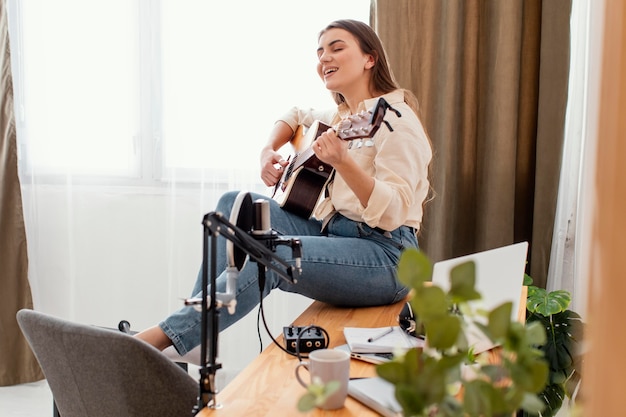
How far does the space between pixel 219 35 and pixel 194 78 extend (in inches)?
7.6

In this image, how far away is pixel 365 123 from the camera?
1573mm

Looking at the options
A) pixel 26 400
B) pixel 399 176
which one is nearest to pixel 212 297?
pixel 399 176

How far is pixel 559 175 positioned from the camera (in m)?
2.23

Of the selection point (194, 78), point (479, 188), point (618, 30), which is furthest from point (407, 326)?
point (194, 78)

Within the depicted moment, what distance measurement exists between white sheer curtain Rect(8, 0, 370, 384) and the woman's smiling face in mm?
503

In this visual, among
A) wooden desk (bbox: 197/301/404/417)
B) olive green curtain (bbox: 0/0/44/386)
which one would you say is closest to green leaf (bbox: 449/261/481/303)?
wooden desk (bbox: 197/301/404/417)

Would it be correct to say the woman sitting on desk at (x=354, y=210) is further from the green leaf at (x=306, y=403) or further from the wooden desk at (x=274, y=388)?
the green leaf at (x=306, y=403)

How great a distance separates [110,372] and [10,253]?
1850mm

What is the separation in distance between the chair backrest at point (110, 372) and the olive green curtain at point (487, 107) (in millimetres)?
1371

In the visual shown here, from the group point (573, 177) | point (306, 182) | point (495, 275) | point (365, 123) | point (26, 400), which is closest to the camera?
point (495, 275)

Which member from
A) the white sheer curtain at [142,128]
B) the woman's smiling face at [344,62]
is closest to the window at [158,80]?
the white sheer curtain at [142,128]

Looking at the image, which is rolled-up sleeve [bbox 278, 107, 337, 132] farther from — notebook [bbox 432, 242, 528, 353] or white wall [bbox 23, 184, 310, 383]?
notebook [bbox 432, 242, 528, 353]

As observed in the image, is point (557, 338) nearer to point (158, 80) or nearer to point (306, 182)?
point (306, 182)

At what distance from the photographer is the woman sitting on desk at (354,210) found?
1.53 metres
